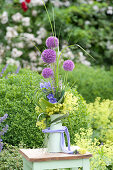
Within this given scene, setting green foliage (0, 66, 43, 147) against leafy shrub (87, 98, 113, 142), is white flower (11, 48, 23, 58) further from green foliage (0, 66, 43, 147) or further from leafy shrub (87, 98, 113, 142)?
green foliage (0, 66, 43, 147)

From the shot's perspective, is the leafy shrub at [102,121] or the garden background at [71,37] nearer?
the leafy shrub at [102,121]

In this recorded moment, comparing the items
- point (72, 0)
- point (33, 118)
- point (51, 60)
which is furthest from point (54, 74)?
point (72, 0)

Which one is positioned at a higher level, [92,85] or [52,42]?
[52,42]

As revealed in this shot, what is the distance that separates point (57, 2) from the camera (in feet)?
25.7

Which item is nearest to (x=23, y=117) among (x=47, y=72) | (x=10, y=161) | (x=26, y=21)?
(x=10, y=161)

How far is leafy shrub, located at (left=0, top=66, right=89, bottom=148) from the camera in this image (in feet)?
11.1

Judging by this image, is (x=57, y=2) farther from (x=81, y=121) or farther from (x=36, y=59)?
(x=81, y=121)

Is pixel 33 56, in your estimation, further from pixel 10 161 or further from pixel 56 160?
pixel 56 160

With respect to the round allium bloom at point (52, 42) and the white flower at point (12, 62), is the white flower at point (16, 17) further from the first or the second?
the round allium bloom at point (52, 42)

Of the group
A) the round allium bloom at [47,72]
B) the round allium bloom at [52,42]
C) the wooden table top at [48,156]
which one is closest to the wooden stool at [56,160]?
the wooden table top at [48,156]

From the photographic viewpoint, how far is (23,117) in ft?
11.1

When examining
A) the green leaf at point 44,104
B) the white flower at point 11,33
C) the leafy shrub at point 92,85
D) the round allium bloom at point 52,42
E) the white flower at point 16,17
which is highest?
the white flower at point 16,17

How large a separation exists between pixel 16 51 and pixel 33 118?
3.94 metres

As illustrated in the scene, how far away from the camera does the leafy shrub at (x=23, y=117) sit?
11.1ft
